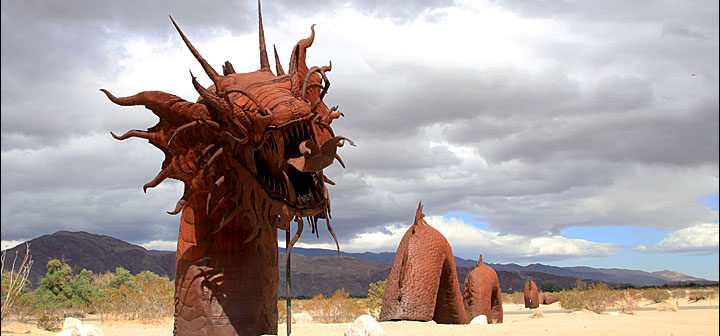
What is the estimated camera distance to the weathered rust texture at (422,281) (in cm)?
860

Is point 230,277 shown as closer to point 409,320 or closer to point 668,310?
point 409,320

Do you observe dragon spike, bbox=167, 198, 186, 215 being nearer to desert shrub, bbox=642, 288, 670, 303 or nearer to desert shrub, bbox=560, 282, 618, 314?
desert shrub, bbox=560, 282, 618, 314

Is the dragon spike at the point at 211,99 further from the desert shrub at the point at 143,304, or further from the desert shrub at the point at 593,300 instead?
the desert shrub at the point at 593,300

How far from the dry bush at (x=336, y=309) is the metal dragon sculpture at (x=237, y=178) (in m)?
A: 15.6

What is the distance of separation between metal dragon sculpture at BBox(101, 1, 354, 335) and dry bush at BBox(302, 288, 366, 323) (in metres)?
15.6

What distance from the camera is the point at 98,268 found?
7288cm

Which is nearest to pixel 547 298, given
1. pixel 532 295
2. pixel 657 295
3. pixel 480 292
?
pixel 657 295

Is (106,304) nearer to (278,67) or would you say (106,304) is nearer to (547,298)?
(278,67)

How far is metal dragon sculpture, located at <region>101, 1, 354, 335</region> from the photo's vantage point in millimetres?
3861

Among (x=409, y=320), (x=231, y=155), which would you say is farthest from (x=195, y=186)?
(x=409, y=320)

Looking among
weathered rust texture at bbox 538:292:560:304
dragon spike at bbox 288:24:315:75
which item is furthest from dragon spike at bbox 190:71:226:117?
weathered rust texture at bbox 538:292:560:304

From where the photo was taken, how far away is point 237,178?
412cm

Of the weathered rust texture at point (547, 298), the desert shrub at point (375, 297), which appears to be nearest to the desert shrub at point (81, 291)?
the desert shrub at point (375, 297)

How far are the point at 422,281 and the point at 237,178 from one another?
5356 mm
